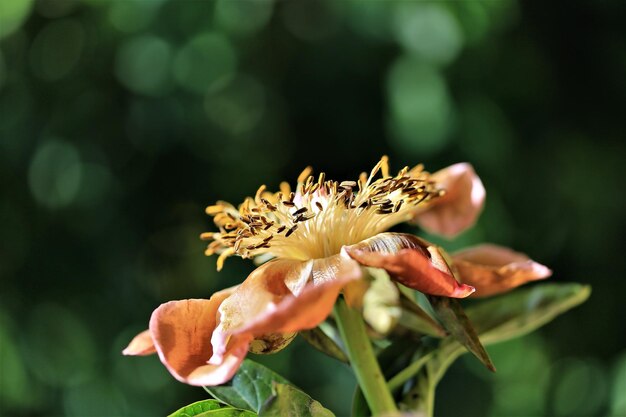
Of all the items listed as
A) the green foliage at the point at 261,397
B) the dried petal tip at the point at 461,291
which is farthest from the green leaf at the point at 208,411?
the dried petal tip at the point at 461,291

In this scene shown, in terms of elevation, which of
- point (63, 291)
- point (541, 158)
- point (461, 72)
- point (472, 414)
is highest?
point (461, 72)

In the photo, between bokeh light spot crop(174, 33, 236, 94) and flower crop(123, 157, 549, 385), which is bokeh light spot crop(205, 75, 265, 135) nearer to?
bokeh light spot crop(174, 33, 236, 94)

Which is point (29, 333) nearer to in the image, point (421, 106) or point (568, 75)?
point (421, 106)

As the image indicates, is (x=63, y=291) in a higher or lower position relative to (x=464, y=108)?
lower

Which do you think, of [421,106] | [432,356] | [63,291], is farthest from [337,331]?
[63,291]

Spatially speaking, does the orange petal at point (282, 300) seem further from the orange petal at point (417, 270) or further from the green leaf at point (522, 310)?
the green leaf at point (522, 310)

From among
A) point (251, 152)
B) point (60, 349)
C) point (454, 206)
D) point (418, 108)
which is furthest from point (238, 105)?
point (454, 206)

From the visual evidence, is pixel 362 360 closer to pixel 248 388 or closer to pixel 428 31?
pixel 248 388
